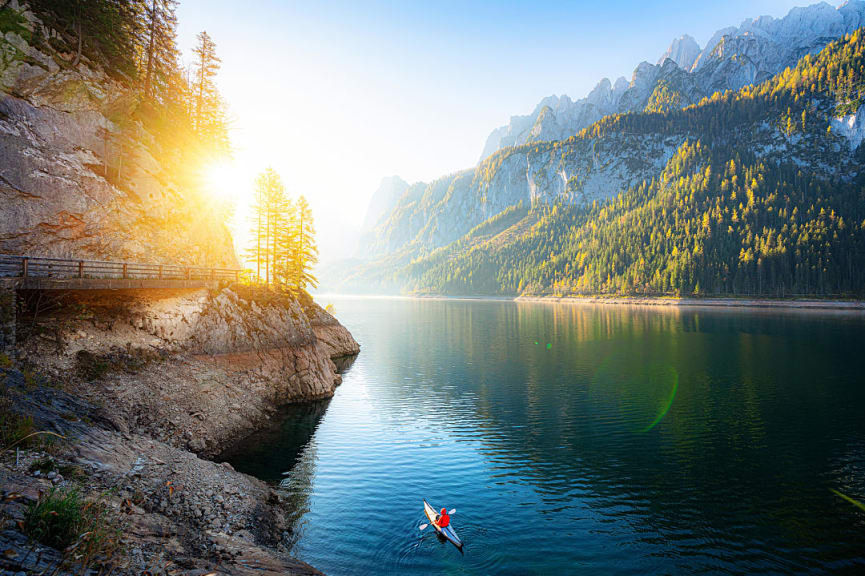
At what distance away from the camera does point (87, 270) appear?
3019cm

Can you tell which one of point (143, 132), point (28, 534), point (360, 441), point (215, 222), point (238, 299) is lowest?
point (360, 441)

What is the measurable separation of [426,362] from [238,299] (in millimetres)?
31920

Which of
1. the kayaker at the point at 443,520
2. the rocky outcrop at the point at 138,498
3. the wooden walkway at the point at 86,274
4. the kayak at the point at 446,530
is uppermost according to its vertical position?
the wooden walkway at the point at 86,274

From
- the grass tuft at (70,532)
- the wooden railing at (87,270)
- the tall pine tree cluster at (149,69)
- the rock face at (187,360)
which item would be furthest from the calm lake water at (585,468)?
the tall pine tree cluster at (149,69)

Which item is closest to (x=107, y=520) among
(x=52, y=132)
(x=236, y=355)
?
(x=236, y=355)

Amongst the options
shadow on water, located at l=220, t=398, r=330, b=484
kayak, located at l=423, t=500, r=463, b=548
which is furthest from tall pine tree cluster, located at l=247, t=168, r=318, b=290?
kayak, located at l=423, t=500, r=463, b=548

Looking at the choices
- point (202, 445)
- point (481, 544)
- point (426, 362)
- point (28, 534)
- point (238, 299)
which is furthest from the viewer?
point (426, 362)

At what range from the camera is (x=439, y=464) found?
26.6 m

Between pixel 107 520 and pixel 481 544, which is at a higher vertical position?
pixel 107 520

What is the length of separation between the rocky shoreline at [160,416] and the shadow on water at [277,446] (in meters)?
1.15

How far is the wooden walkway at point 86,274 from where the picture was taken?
2361cm

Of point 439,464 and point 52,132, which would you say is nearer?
point 439,464

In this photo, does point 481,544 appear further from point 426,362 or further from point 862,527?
point 426,362

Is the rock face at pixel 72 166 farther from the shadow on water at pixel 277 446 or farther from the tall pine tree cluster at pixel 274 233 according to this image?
the shadow on water at pixel 277 446
